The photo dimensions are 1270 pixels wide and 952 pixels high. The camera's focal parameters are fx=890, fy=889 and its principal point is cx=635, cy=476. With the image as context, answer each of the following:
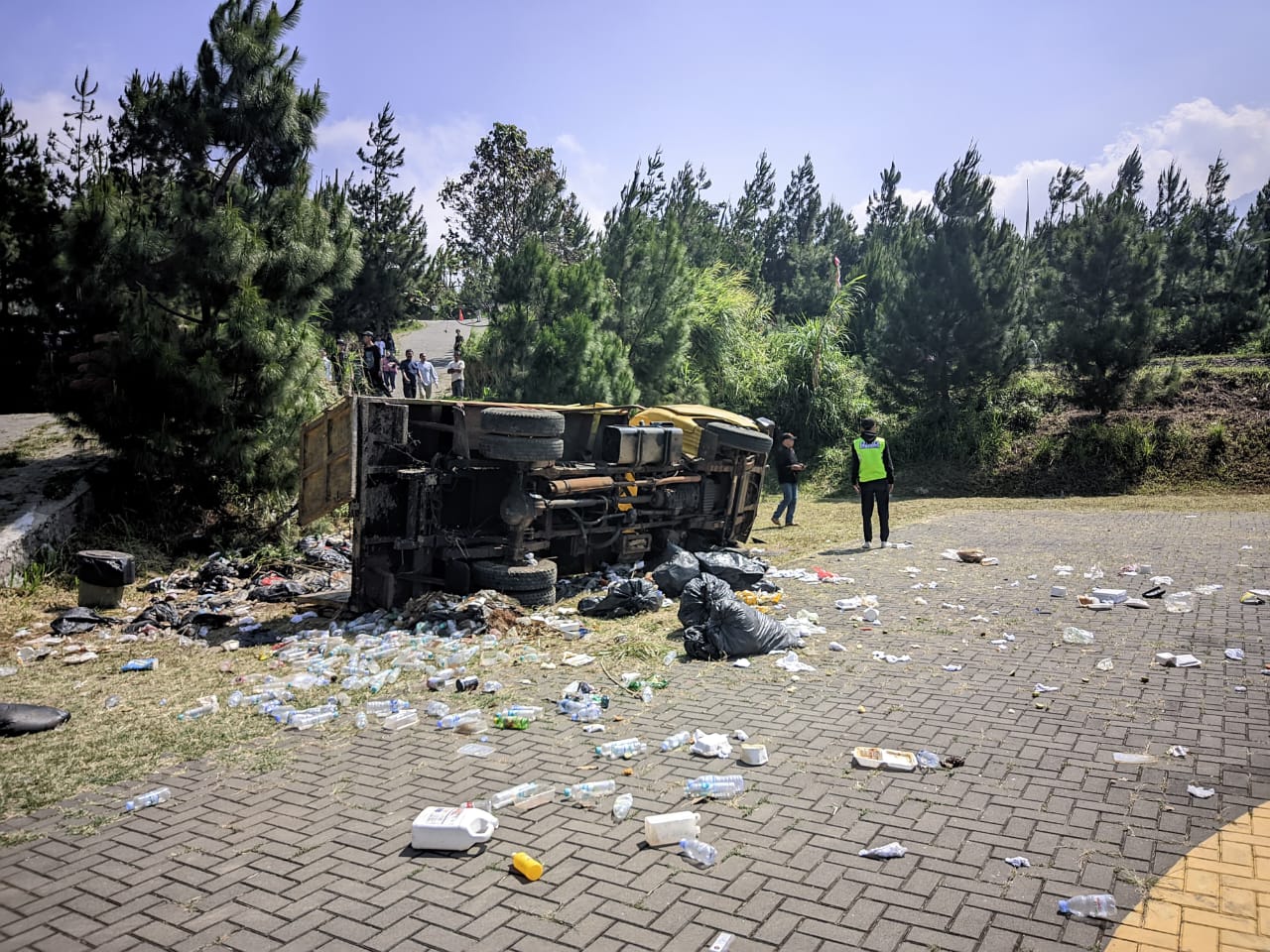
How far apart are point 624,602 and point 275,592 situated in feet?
13.0

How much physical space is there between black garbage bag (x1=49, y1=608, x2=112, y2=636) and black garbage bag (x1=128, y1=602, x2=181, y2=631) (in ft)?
Result: 1.10

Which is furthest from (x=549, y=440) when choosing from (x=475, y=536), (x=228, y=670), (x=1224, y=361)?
(x=1224, y=361)

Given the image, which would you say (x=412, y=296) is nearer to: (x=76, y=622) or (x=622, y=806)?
(x=76, y=622)

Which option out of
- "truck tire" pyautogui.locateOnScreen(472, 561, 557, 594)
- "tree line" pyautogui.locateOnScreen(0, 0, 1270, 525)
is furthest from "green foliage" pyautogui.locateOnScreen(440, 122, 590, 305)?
"truck tire" pyautogui.locateOnScreen(472, 561, 557, 594)

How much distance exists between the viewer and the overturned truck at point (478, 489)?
8.34m

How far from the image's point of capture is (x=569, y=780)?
461 centimetres

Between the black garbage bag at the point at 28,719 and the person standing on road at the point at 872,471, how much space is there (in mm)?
9292

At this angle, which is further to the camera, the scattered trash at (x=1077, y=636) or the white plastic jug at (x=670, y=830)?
the scattered trash at (x=1077, y=636)

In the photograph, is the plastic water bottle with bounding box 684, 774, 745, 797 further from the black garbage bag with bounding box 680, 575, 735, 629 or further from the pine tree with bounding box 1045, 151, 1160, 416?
the pine tree with bounding box 1045, 151, 1160, 416

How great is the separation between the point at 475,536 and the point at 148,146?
855cm

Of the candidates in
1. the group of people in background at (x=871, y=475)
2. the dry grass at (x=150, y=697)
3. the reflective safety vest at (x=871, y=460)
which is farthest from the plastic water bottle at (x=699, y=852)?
the reflective safety vest at (x=871, y=460)

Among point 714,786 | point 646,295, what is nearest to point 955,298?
point 646,295

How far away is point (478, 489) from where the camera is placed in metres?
9.37

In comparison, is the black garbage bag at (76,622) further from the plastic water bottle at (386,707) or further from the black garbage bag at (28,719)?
the plastic water bottle at (386,707)
